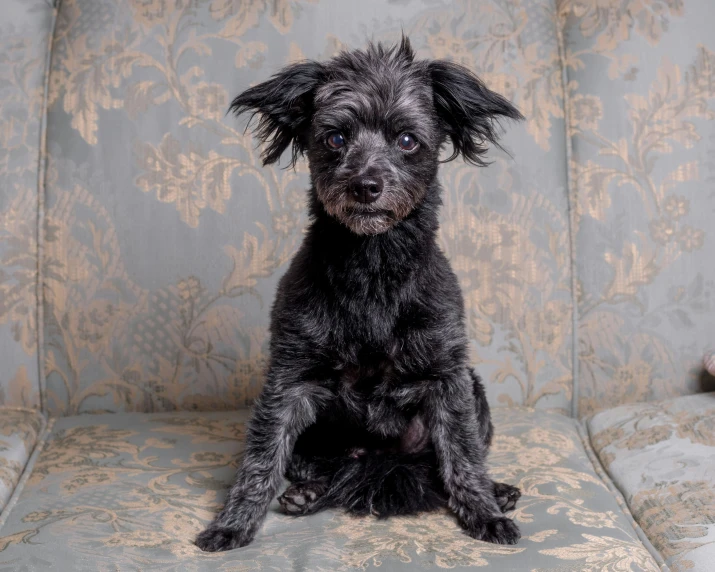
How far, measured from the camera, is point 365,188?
2.03 metres

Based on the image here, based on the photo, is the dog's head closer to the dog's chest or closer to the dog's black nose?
the dog's black nose

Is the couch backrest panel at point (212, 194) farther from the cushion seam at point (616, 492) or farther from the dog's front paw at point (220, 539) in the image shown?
the dog's front paw at point (220, 539)

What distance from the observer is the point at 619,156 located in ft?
10.0

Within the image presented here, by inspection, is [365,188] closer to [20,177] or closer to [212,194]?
[212,194]

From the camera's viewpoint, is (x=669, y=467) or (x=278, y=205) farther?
(x=278, y=205)

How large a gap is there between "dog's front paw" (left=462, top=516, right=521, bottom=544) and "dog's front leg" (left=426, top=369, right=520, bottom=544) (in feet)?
0.18

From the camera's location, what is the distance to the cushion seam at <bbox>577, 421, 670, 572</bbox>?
2.10 metres

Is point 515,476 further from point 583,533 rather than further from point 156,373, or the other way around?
point 156,373

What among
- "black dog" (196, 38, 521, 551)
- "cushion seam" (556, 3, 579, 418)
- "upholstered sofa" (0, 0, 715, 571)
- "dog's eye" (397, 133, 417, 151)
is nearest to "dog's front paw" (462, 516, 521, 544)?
"black dog" (196, 38, 521, 551)

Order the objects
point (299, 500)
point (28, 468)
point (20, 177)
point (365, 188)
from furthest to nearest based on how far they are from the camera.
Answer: point (20, 177) < point (28, 468) < point (299, 500) < point (365, 188)

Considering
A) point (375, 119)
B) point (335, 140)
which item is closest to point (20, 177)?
point (335, 140)

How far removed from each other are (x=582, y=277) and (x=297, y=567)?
165cm

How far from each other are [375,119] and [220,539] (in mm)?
1128

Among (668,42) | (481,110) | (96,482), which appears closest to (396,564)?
(96,482)
